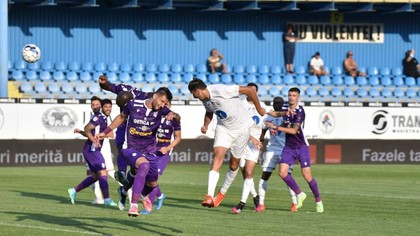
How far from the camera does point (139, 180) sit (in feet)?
51.3

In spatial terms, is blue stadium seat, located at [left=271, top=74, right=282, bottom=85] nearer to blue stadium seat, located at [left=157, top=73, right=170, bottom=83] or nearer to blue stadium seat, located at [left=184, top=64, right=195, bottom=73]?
blue stadium seat, located at [left=184, top=64, right=195, bottom=73]

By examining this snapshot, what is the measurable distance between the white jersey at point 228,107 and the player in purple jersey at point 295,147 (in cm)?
148

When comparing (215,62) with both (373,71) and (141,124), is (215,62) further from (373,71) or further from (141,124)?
(141,124)

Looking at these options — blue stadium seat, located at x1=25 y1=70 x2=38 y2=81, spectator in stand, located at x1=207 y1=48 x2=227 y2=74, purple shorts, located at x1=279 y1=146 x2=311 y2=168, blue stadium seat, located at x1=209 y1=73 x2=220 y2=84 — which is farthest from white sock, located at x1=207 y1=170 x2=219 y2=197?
spectator in stand, located at x1=207 y1=48 x2=227 y2=74

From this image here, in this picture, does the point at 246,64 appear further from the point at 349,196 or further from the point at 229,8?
the point at 349,196

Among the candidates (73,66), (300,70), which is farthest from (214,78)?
(73,66)

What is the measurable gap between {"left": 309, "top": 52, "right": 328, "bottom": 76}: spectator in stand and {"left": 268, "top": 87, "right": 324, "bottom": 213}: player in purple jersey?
957 inches

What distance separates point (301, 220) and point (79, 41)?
26.3 meters

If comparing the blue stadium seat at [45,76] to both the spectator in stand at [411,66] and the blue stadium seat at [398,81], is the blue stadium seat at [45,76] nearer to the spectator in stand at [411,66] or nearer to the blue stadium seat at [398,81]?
the blue stadium seat at [398,81]

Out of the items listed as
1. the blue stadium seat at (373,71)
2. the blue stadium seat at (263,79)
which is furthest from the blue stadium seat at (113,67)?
the blue stadium seat at (373,71)

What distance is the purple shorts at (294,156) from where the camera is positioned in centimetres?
1948

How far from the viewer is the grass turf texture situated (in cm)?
1565

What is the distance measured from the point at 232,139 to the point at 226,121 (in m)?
0.32

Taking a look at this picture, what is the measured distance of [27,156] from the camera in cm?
3148
